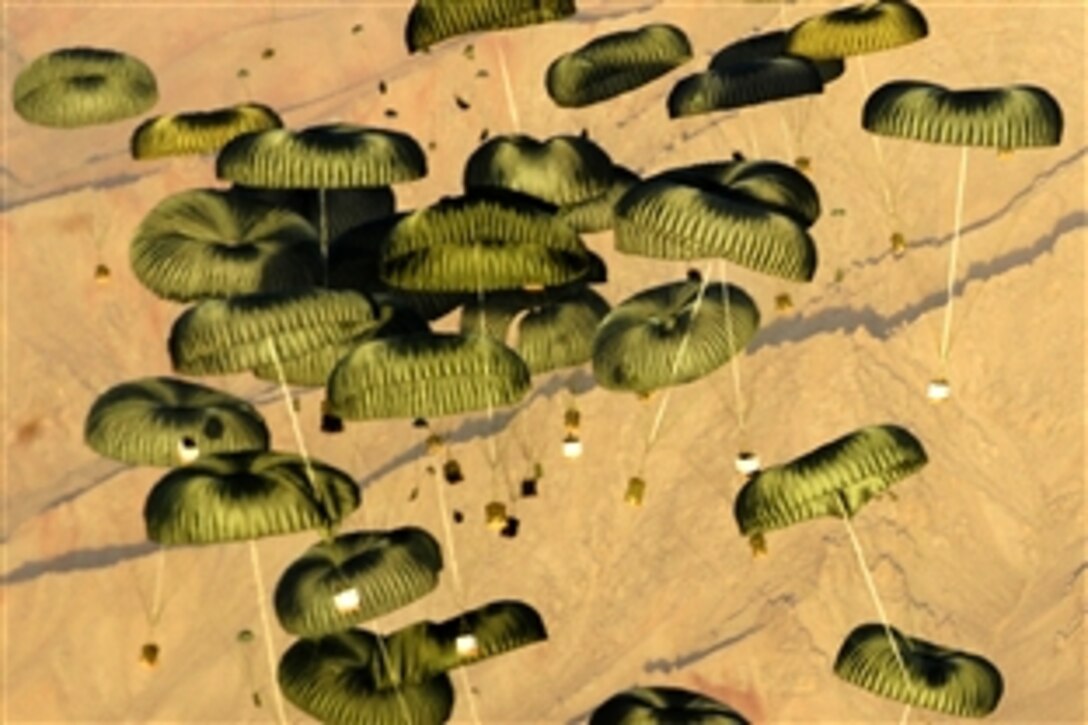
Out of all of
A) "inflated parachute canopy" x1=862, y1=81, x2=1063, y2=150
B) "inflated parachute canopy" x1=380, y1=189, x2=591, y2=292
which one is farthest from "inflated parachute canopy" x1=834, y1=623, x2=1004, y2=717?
"inflated parachute canopy" x1=862, y1=81, x2=1063, y2=150

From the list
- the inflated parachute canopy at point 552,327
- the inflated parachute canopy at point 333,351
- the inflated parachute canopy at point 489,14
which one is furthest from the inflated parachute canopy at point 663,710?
the inflated parachute canopy at point 489,14

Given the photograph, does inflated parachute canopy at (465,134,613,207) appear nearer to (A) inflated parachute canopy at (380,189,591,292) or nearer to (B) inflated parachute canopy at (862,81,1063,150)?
(A) inflated parachute canopy at (380,189,591,292)

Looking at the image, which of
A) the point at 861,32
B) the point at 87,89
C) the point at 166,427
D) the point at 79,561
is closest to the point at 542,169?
the point at 861,32

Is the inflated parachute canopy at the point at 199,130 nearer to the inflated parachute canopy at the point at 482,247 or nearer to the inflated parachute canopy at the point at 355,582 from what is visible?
the inflated parachute canopy at the point at 482,247

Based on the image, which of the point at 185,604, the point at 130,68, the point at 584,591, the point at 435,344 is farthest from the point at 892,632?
the point at 185,604

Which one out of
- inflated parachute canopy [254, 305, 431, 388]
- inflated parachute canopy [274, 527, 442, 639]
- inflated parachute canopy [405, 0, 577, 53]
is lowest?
inflated parachute canopy [274, 527, 442, 639]

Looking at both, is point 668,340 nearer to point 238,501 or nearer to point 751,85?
point 751,85
